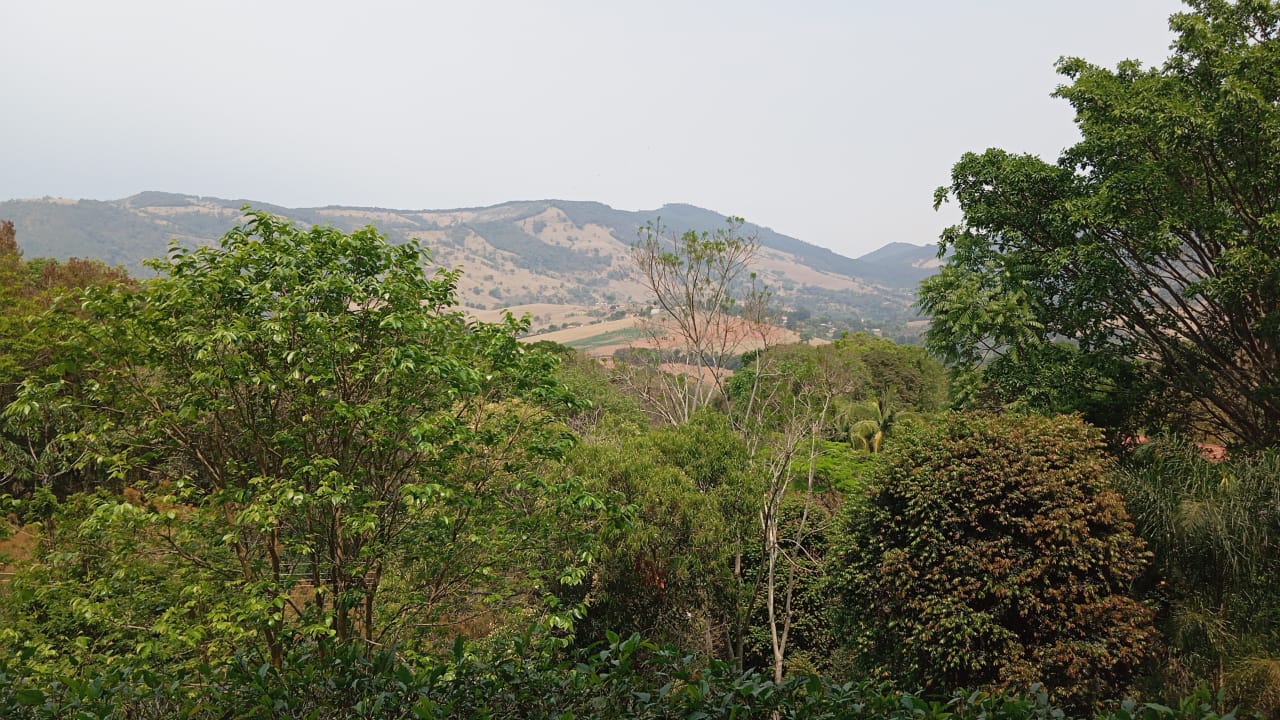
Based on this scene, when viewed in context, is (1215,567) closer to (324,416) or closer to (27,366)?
(324,416)

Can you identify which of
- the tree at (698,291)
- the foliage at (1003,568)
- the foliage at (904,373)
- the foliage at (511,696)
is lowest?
the foliage at (904,373)

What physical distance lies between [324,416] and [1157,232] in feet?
37.5

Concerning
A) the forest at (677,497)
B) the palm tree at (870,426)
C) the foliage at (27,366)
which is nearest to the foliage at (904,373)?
the palm tree at (870,426)

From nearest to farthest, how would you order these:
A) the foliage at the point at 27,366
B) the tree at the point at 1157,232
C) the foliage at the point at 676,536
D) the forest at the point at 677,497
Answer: the forest at the point at 677,497
the tree at the point at 1157,232
the foliage at the point at 676,536
the foliage at the point at 27,366

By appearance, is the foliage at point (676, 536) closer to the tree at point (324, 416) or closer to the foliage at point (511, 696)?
the tree at point (324, 416)

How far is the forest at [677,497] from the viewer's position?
3305 millimetres

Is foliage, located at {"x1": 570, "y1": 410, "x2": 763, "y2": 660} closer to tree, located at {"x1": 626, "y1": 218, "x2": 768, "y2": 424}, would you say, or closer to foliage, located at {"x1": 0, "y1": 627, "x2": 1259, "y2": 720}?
tree, located at {"x1": 626, "y1": 218, "x2": 768, "y2": 424}

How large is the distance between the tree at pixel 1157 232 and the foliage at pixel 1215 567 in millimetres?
3331

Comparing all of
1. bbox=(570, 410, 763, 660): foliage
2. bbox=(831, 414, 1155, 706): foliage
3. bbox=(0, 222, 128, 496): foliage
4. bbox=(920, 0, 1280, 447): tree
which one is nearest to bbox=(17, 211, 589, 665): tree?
bbox=(570, 410, 763, 660): foliage

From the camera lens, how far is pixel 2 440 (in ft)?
52.2

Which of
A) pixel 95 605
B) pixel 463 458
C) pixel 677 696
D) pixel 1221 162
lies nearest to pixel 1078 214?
pixel 1221 162

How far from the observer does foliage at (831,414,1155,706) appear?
7.16m

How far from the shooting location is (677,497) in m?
9.92

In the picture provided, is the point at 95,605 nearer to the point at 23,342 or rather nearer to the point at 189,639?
the point at 189,639
